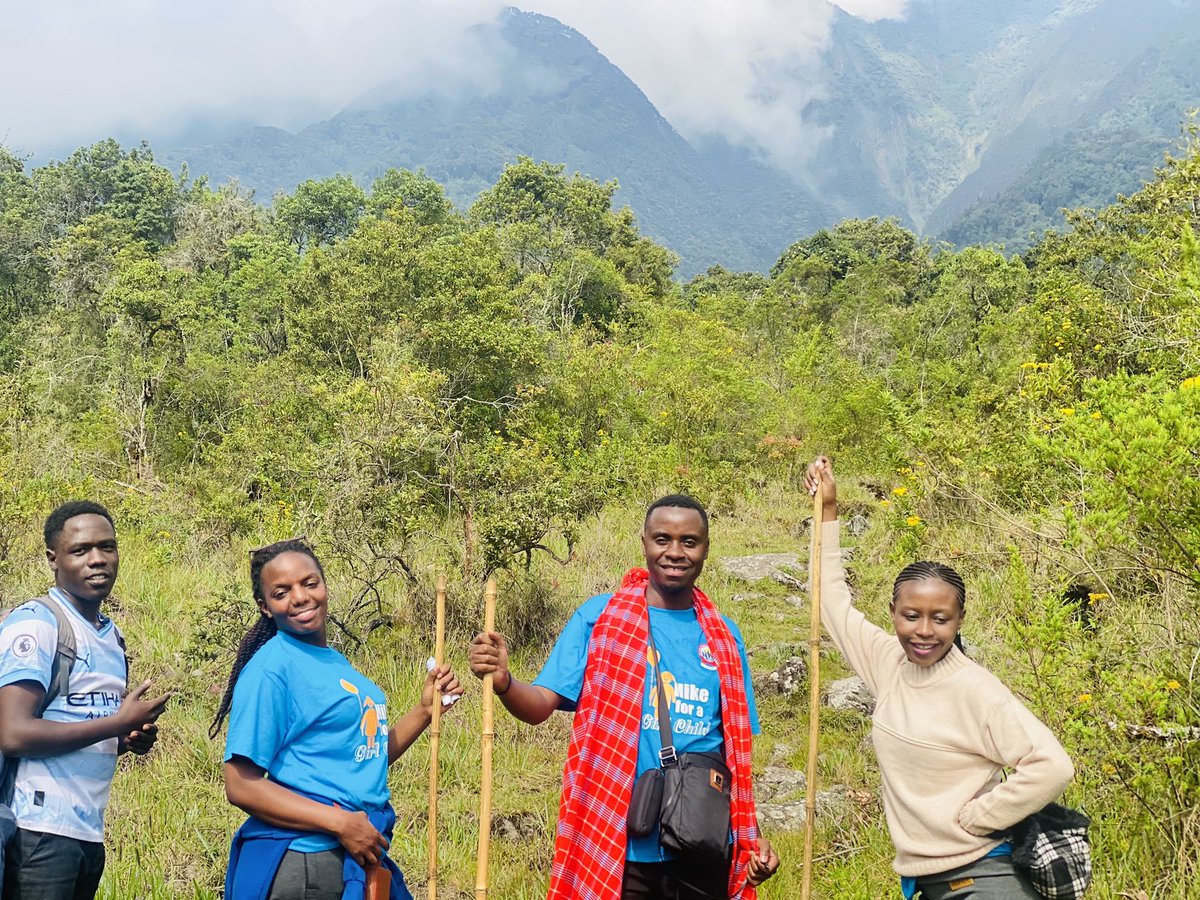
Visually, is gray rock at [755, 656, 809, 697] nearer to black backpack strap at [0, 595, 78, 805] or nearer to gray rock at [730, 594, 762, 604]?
gray rock at [730, 594, 762, 604]

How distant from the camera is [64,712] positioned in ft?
7.73

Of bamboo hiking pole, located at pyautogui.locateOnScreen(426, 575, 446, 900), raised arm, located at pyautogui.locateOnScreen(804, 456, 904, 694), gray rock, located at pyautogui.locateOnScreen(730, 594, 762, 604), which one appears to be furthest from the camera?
gray rock, located at pyautogui.locateOnScreen(730, 594, 762, 604)

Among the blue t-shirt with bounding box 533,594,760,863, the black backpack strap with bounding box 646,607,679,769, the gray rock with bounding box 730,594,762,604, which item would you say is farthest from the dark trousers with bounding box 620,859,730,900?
the gray rock with bounding box 730,594,762,604

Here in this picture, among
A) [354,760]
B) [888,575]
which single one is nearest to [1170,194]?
[888,575]

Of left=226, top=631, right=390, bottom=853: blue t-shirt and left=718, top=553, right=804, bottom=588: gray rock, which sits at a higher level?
left=718, top=553, right=804, bottom=588: gray rock

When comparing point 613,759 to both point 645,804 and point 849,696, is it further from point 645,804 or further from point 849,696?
point 849,696

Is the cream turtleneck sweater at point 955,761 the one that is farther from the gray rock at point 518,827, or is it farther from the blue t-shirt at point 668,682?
the gray rock at point 518,827

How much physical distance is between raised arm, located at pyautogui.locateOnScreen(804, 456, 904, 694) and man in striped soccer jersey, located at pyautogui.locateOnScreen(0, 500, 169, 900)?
1.87m

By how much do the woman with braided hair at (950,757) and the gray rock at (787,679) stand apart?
3884 mm

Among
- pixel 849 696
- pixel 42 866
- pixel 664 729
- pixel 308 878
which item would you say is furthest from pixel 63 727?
pixel 849 696

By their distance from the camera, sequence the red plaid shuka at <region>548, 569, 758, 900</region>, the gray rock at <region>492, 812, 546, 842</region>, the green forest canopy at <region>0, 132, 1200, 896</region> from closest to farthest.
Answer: the red plaid shuka at <region>548, 569, 758, 900</region> < the green forest canopy at <region>0, 132, 1200, 896</region> < the gray rock at <region>492, 812, 546, 842</region>

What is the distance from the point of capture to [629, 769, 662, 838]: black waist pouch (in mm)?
2281

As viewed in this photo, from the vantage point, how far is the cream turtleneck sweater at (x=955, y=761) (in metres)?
2.15

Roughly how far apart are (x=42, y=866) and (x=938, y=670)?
7.46 ft
